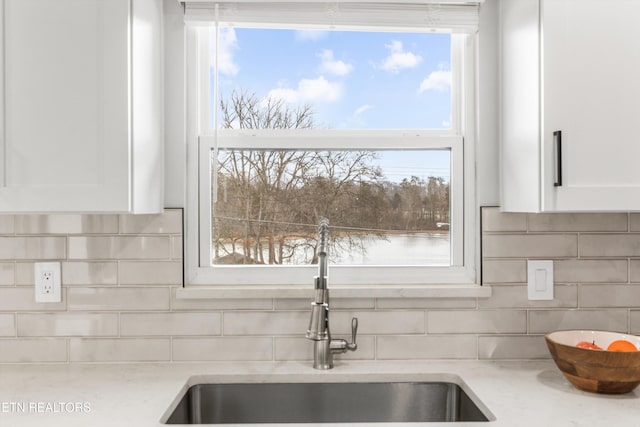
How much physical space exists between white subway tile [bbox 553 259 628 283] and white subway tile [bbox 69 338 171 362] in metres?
1.30

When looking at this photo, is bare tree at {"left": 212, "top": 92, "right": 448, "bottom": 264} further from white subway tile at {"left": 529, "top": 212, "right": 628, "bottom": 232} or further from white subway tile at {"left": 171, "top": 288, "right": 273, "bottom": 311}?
white subway tile at {"left": 529, "top": 212, "right": 628, "bottom": 232}

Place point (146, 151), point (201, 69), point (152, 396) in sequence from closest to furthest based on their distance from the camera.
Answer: point (152, 396)
point (146, 151)
point (201, 69)

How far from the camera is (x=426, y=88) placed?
180cm

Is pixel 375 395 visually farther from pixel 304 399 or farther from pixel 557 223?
pixel 557 223

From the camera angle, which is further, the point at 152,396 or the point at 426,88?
the point at 426,88

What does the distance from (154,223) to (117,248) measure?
0.47 ft

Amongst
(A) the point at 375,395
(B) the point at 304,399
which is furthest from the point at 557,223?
(B) the point at 304,399

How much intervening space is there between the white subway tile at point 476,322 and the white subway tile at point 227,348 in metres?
0.54

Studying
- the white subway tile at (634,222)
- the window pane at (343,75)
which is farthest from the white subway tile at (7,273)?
the white subway tile at (634,222)

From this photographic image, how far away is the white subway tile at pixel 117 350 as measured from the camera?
167cm

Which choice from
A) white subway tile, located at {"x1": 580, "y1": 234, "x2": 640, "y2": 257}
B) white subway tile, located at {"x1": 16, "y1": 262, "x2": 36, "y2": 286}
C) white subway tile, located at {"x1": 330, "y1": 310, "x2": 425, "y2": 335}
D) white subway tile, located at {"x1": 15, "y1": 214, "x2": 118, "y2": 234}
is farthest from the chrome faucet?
white subway tile, located at {"x1": 16, "y1": 262, "x2": 36, "y2": 286}

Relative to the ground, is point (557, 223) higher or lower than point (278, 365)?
higher

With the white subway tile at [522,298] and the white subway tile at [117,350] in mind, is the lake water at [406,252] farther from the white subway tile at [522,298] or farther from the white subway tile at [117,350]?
the white subway tile at [117,350]

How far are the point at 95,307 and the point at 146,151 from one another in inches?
21.8
